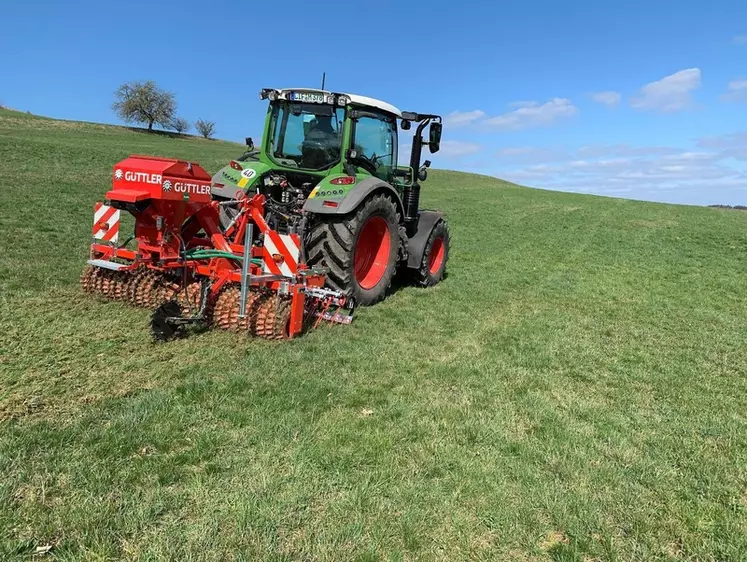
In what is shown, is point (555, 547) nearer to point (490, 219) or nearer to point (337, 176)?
point (337, 176)

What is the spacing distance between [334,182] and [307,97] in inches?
54.1

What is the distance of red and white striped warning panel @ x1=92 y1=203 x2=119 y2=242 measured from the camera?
5551 millimetres

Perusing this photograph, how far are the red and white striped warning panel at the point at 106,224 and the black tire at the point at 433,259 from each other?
395 centimetres

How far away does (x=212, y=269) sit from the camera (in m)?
5.12

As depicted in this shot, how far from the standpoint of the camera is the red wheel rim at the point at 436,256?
8.20m

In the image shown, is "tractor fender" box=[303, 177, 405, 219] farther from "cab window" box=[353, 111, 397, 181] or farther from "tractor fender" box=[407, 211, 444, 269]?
"tractor fender" box=[407, 211, 444, 269]

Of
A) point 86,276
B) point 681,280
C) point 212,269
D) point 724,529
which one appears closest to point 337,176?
point 212,269

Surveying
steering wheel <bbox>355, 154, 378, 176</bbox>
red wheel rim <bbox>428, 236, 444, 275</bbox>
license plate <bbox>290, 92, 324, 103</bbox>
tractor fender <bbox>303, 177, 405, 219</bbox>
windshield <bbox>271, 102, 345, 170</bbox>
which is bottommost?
red wheel rim <bbox>428, 236, 444, 275</bbox>

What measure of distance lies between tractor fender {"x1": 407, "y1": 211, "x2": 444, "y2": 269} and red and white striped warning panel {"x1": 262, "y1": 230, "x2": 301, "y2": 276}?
2.66m

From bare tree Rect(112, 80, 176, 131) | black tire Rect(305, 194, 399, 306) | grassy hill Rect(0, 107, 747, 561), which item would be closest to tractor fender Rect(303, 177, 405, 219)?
black tire Rect(305, 194, 399, 306)

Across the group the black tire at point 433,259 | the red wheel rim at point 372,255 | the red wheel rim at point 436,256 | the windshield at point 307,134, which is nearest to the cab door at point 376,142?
the windshield at point 307,134

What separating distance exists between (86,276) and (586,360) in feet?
17.5

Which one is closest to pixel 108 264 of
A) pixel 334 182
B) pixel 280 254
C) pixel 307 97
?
pixel 280 254

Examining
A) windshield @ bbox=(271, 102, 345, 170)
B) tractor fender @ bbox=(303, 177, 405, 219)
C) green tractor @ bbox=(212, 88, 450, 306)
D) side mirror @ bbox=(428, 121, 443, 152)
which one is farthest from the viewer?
side mirror @ bbox=(428, 121, 443, 152)
